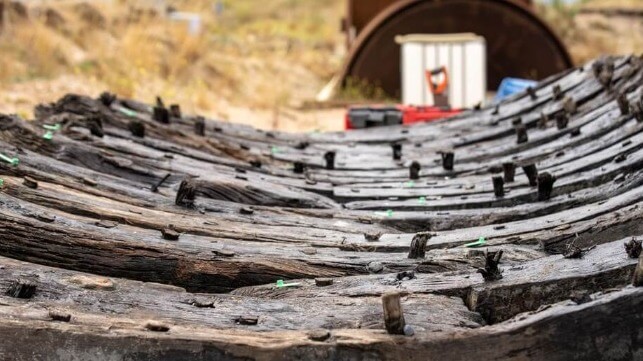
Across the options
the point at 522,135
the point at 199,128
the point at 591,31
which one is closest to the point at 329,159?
the point at 199,128

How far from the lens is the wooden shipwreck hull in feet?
12.8

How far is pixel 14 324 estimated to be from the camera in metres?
3.95

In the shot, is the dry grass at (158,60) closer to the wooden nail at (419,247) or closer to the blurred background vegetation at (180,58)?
the blurred background vegetation at (180,58)

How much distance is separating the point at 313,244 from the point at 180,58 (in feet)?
53.9

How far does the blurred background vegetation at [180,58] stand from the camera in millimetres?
18844

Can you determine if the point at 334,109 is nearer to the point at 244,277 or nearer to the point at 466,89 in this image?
the point at 466,89

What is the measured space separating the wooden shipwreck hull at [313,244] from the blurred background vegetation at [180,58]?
855 centimetres

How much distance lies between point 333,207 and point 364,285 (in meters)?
2.70

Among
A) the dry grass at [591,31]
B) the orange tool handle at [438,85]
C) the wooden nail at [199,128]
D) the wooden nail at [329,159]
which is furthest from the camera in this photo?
the dry grass at [591,31]

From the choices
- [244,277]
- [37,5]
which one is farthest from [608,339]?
[37,5]

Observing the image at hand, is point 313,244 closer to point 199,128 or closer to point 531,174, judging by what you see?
point 531,174

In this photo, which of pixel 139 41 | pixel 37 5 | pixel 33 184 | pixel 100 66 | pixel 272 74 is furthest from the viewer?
pixel 272 74

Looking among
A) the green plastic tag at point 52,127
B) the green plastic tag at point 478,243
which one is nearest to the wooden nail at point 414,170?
the green plastic tag at point 52,127

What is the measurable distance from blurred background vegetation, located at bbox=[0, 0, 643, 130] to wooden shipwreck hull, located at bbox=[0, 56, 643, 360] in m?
8.55
